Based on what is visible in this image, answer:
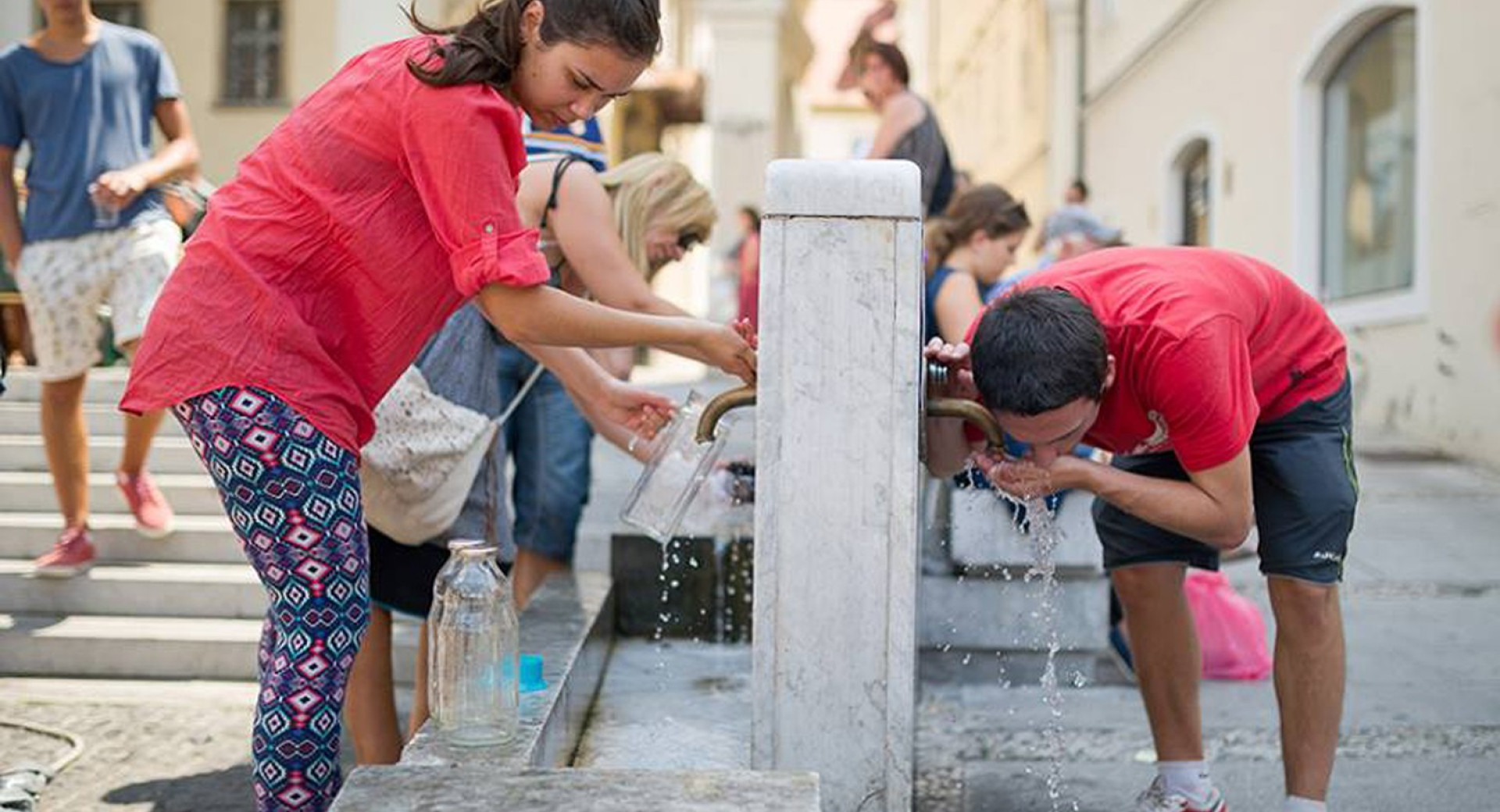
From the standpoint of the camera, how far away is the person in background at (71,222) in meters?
4.87

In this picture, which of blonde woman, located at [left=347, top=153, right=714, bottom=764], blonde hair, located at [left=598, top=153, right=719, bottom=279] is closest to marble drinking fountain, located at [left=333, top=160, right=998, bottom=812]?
blonde woman, located at [left=347, top=153, right=714, bottom=764]

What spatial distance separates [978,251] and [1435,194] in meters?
4.94

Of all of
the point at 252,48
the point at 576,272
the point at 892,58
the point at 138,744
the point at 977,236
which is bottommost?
the point at 138,744

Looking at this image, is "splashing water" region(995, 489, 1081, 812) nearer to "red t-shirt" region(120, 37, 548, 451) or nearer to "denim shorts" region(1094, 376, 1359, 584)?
"denim shorts" region(1094, 376, 1359, 584)

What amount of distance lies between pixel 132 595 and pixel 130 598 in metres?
0.01

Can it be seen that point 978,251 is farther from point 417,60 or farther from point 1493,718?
point 417,60

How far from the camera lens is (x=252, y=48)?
22531mm

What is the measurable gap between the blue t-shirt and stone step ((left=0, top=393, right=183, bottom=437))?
5.48 ft

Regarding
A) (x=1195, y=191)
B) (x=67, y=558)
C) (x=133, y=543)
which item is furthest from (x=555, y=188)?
(x=1195, y=191)

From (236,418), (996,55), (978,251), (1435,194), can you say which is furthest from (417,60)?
(996,55)

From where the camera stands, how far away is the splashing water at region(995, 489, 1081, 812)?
133 inches

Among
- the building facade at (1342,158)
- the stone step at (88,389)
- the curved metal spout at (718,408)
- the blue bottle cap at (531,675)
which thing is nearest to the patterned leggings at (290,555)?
the blue bottle cap at (531,675)

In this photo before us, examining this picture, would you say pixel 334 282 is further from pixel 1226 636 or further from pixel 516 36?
pixel 1226 636

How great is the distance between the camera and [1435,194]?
9.22 metres
